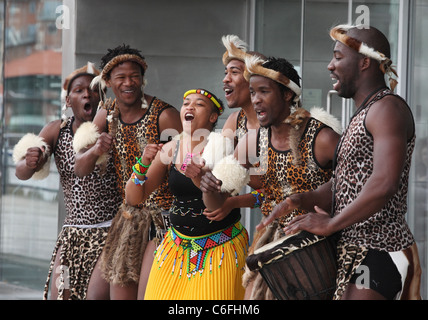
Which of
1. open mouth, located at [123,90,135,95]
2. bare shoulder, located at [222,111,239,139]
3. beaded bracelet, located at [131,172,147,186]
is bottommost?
beaded bracelet, located at [131,172,147,186]

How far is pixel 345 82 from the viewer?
12.6ft

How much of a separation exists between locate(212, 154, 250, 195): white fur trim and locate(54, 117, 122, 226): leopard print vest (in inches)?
60.2

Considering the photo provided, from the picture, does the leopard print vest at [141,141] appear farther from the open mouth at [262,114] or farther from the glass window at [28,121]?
the glass window at [28,121]

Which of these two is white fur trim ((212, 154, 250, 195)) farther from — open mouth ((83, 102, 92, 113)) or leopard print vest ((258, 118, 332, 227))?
open mouth ((83, 102, 92, 113))

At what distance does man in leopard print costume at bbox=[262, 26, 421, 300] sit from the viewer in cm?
352

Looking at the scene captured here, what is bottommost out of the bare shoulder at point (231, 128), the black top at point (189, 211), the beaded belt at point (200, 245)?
the beaded belt at point (200, 245)

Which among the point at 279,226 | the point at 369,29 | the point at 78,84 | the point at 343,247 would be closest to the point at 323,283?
the point at 343,247

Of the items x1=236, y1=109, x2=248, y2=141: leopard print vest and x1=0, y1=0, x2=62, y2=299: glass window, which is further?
x1=0, y1=0, x2=62, y2=299: glass window

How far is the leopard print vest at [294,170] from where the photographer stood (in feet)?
14.3

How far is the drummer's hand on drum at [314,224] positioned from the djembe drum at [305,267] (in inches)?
2.9

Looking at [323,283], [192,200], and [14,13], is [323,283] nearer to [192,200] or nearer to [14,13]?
[192,200]

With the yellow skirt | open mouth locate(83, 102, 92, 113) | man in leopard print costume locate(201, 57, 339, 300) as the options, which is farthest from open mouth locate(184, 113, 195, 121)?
open mouth locate(83, 102, 92, 113)

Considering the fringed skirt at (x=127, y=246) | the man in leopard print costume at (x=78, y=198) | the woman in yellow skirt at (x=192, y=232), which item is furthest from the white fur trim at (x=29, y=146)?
the woman in yellow skirt at (x=192, y=232)

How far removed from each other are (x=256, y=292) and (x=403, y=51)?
86.7 inches
